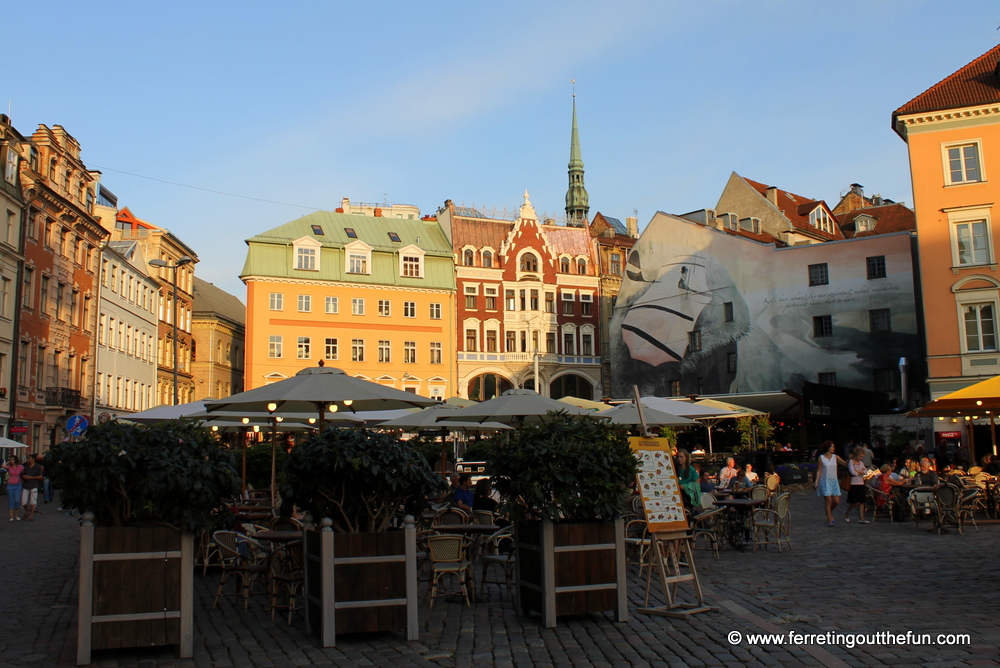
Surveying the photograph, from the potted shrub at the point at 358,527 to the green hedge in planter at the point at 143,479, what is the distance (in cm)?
80

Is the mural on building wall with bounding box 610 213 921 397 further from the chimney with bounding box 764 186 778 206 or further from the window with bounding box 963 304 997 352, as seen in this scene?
the chimney with bounding box 764 186 778 206

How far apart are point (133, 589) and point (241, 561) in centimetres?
298

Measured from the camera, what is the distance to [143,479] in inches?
310

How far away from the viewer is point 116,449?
26.0ft

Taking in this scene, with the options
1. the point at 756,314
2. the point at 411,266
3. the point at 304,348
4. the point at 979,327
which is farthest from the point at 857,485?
the point at 411,266

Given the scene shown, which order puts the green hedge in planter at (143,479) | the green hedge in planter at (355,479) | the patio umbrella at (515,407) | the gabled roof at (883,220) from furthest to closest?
1. the gabled roof at (883,220)
2. the patio umbrella at (515,407)
3. the green hedge in planter at (355,479)
4. the green hedge in planter at (143,479)

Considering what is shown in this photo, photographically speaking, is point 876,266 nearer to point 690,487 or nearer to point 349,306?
point 349,306

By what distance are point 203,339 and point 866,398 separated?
4237cm

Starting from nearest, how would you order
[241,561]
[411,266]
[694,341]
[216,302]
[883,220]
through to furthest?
[241,561], [694,341], [411,266], [883,220], [216,302]

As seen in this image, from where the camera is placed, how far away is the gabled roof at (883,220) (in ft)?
204

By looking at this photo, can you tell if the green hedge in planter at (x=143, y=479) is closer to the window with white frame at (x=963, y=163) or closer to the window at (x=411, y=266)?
the window with white frame at (x=963, y=163)

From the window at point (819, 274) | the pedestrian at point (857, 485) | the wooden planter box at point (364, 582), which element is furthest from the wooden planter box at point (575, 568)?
the window at point (819, 274)

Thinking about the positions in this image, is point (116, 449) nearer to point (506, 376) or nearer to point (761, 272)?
point (761, 272)

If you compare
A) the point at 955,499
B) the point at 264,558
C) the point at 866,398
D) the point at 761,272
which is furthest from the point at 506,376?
the point at 264,558
